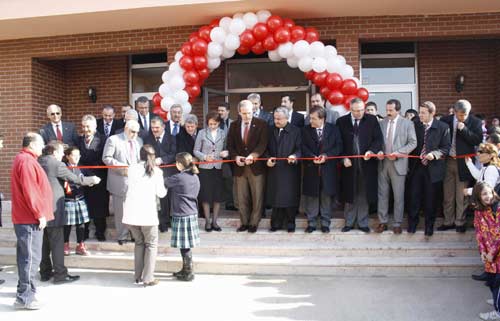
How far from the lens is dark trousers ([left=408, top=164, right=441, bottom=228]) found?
18.7 ft

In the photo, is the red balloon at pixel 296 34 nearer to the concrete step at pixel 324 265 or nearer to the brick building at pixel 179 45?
the brick building at pixel 179 45

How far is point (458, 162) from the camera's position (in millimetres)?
5746

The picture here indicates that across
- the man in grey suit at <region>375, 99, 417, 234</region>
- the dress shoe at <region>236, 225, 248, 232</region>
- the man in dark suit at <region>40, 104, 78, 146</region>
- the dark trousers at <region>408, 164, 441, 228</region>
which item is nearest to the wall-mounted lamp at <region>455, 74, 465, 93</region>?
the man in grey suit at <region>375, 99, 417, 234</region>

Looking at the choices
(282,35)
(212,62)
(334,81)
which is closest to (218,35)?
(212,62)

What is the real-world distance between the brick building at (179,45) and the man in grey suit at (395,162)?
83.8 inches

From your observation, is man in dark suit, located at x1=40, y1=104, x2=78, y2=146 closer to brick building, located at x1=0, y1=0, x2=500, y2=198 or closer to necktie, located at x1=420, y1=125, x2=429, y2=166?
brick building, located at x1=0, y1=0, x2=500, y2=198

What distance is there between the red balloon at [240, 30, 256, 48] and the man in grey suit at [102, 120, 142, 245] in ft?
7.28

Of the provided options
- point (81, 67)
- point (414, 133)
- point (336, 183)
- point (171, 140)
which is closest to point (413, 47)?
point (414, 133)

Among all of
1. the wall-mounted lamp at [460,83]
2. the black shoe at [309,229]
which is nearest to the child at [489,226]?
the black shoe at [309,229]

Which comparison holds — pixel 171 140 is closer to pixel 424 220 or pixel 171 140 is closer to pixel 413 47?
pixel 424 220

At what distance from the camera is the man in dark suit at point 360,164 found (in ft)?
19.3

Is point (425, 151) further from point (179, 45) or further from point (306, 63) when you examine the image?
point (179, 45)

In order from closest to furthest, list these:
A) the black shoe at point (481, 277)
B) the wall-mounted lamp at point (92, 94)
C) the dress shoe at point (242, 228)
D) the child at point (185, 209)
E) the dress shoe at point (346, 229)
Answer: the black shoe at point (481, 277), the child at point (185, 209), the dress shoe at point (346, 229), the dress shoe at point (242, 228), the wall-mounted lamp at point (92, 94)

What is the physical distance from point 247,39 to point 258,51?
29cm
